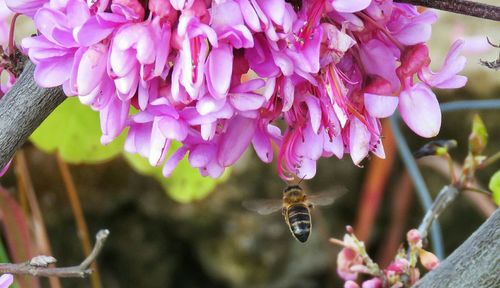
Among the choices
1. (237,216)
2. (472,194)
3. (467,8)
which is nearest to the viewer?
(467,8)

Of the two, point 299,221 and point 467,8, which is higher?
point 467,8

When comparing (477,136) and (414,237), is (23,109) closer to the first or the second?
(414,237)

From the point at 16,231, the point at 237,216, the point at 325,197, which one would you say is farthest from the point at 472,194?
the point at 16,231

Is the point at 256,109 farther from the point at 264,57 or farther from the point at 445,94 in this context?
the point at 445,94

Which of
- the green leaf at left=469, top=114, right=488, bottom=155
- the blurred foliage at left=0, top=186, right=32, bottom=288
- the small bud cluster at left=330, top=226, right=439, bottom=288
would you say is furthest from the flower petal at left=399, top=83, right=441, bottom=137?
the blurred foliage at left=0, top=186, right=32, bottom=288

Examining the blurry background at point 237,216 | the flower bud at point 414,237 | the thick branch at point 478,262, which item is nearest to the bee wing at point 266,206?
the flower bud at point 414,237

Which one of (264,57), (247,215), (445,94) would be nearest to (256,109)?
(264,57)

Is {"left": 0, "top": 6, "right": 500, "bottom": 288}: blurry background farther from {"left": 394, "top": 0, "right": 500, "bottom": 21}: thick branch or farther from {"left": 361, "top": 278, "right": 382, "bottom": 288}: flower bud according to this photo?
{"left": 394, "top": 0, "right": 500, "bottom": 21}: thick branch
